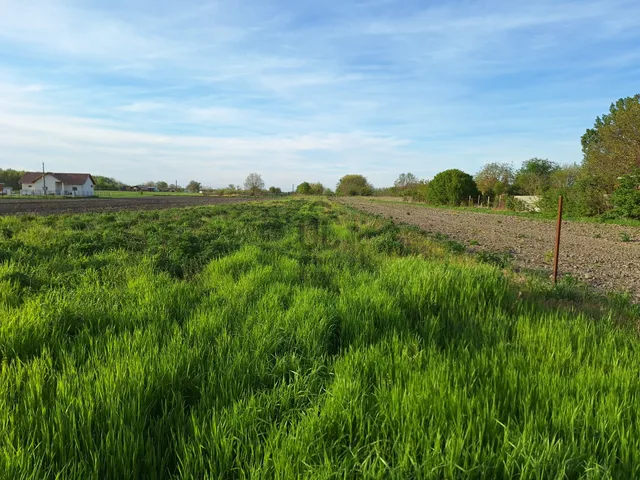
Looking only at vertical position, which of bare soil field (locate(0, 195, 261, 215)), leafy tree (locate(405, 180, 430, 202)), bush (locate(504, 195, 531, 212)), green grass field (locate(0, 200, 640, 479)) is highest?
leafy tree (locate(405, 180, 430, 202))

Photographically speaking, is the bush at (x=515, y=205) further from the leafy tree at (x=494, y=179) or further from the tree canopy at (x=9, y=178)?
the tree canopy at (x=9, y=178)

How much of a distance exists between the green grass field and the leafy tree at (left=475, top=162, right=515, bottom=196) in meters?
57.9

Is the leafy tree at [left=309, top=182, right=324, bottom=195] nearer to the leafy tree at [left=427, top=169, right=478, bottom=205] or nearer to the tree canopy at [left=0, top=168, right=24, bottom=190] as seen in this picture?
the leafy tree at [left=427, top=169, right=478, bottom=205]

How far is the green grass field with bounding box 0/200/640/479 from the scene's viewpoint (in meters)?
1.93

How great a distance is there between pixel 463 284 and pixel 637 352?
2.13m

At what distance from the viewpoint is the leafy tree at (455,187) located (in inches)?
2144

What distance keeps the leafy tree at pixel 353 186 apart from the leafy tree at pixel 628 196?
103714 millimetres

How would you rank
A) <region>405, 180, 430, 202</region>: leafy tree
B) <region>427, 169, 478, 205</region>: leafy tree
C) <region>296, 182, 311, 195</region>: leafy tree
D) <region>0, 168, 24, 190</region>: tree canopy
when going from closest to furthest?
<region>427, 169, 478, 205</region>: leafy tree, <region>405, 180, 430, 202</region>: leafy tree, <region>0, 168, 24, 190</region>: tree canopy, <region>296, 182, 311, 195</region>: leafy tree

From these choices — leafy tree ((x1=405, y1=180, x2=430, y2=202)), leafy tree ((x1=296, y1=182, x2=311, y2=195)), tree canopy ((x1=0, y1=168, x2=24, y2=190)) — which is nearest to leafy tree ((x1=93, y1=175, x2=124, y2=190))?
tree canopy ((x1=0, y1=168, x2=24, y2=190))

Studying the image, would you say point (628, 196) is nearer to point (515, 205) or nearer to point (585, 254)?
point (515, 205)

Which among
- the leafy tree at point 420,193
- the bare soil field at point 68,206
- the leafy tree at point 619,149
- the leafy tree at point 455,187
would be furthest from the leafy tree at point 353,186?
the leafy tree at point 619,149

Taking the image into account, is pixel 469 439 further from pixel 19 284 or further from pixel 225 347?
pixel 19 284

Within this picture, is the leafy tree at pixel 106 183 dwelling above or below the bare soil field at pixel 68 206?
above

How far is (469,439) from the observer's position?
2.06 m
